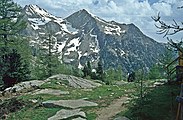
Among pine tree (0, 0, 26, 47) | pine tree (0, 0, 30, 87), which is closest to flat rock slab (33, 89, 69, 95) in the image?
pine tree (0, 0, 30, 87)

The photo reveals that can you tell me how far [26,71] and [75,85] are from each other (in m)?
8.85

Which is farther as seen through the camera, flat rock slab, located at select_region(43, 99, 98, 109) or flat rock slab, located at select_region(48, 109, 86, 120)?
flat rock slab, located at select_region(43, 99, 98, 109)

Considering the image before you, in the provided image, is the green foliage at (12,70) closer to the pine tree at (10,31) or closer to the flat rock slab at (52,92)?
the pine tree at (10,31)

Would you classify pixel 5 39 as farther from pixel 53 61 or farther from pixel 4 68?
pixel 4 68

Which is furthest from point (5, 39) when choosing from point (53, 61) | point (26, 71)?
point (26, 71)

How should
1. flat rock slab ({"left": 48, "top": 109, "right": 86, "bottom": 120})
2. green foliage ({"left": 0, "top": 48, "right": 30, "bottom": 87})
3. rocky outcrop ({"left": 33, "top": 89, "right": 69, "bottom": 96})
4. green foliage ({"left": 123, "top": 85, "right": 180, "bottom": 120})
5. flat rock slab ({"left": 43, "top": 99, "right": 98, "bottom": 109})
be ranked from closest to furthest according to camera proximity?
green foliage ({"left": 123, "top": 85, "right": 180, "bottom": 120}), flat rock slab ({"left": 48, "top": 109, "right": 86, "bottom": 120}), flat rock slab ({"left": 43, "top": 99, "right": 98, "bottom": 109}), rocky outcrop ({"left": 33, "top": 89, "right": 69, "bottom": 96}), green foliage ({"left": 0, "top": 48, "right": 30, "bottom": 87})

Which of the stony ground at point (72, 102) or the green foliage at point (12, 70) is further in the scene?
the green foliage at point (12, 70)

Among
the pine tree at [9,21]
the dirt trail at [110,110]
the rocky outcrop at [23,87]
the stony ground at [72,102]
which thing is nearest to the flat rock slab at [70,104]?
the stony ground at [72,102]

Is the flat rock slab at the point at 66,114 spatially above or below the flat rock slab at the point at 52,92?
below

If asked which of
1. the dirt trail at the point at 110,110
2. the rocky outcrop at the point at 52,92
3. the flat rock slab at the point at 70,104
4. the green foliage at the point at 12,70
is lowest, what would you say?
the dirt trail at the point at 110,110

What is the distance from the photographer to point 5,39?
43.2 m

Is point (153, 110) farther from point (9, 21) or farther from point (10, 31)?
point (10, 31)

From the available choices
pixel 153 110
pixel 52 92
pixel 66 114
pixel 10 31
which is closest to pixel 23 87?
pixel 52 92

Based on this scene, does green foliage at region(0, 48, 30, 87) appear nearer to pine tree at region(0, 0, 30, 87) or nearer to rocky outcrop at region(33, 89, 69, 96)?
pine tree at region(0, 0, 30, 87)
